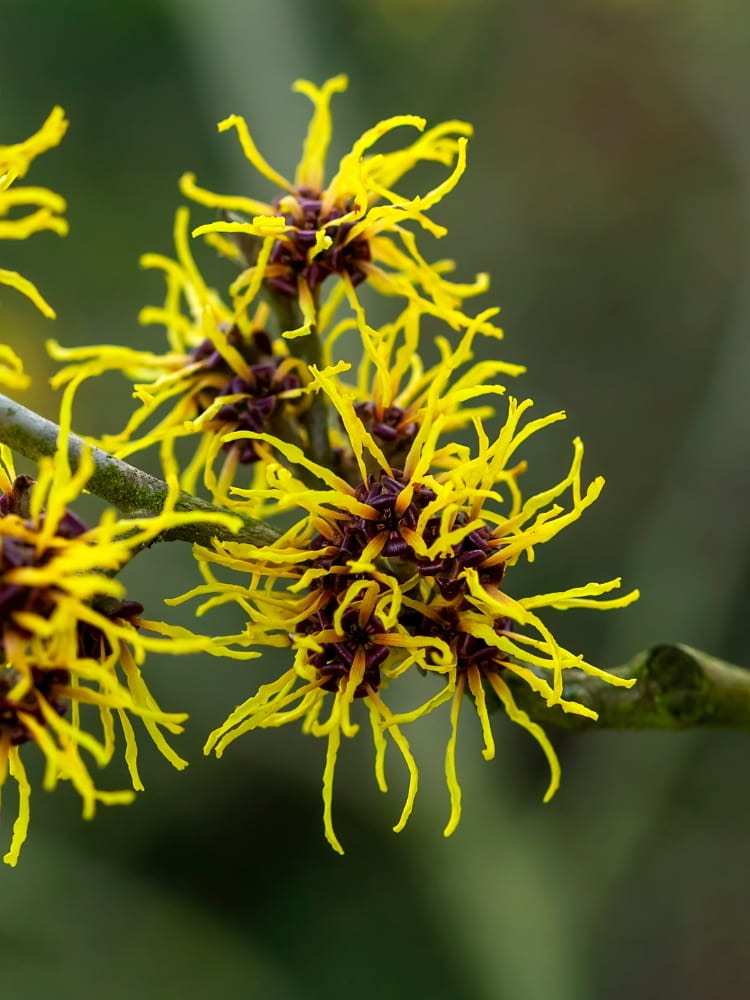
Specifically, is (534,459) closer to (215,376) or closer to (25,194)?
(215,376)

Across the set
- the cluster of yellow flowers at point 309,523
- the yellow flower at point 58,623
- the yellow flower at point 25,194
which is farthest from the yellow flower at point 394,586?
the yellow flower at point 25,194

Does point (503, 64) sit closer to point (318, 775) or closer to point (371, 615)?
point (318, 775)

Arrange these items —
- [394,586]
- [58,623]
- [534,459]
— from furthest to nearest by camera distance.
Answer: [534,459] < [394,586] < [58,623]

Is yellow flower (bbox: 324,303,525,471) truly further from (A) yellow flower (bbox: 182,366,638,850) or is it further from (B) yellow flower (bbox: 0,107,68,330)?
(B) yellow flower (bbox: 0,107,68,330)

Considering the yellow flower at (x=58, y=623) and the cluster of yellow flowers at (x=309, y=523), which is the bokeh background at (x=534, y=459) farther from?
the yellow flower at (x=58, y=623)

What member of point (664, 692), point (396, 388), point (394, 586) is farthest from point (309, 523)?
point (664, 692)
